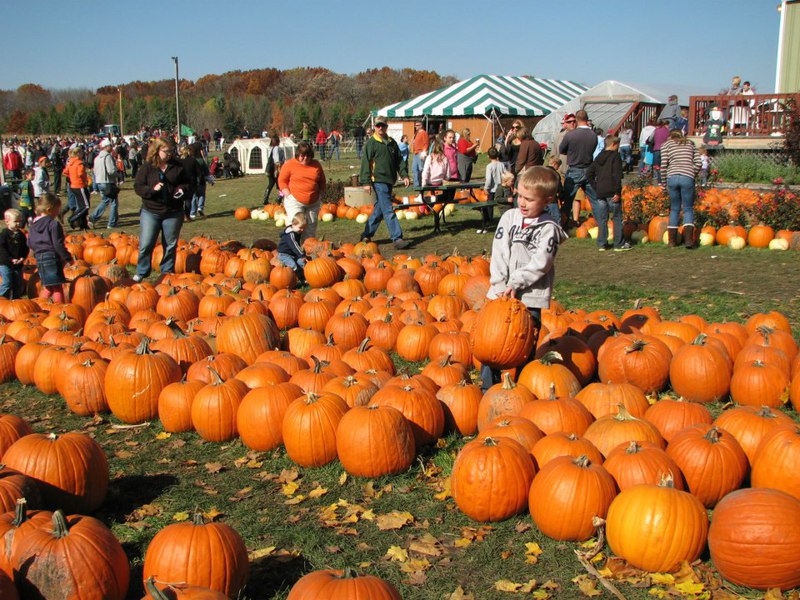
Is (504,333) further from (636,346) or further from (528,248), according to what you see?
(636,346)

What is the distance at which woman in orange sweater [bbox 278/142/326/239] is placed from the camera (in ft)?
36.8

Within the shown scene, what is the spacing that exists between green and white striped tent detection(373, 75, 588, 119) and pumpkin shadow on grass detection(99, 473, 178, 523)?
1323 inches

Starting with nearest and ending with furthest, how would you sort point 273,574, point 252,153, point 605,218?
point 273,574 < point 605,218 < point 252,153

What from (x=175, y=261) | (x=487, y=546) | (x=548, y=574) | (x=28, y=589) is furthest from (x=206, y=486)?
(x=175, y=261)

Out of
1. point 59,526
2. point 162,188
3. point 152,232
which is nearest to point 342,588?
point 59,526

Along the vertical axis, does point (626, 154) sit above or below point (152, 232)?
above

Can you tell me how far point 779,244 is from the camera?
11.9m

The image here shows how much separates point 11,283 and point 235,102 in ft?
311

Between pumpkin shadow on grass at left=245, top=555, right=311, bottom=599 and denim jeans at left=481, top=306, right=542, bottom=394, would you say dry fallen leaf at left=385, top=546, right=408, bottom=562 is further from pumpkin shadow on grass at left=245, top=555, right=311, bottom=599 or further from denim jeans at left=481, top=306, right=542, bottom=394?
denim jeans at left=481, top=306, right=542, bottom=394

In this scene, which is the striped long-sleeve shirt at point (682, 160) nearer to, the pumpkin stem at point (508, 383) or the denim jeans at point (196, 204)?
the pumpkin stem at point (508, 383)

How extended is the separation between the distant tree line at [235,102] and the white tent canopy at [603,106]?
42.6 metres

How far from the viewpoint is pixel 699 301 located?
857 centimetres

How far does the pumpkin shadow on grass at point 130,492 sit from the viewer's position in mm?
4348

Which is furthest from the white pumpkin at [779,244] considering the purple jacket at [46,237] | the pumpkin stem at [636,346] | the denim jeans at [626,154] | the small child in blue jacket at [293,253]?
the denim jeans at [626,154]
